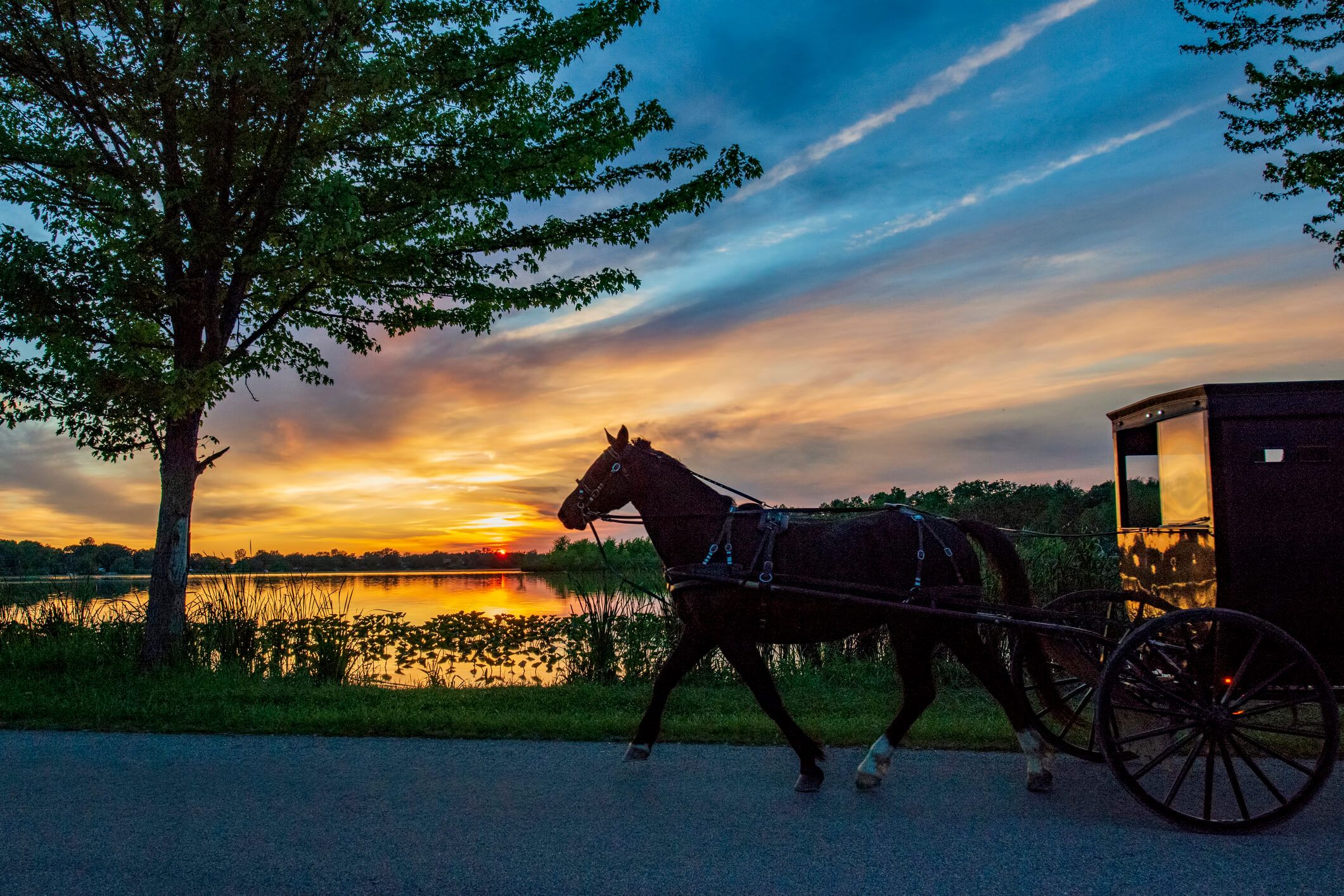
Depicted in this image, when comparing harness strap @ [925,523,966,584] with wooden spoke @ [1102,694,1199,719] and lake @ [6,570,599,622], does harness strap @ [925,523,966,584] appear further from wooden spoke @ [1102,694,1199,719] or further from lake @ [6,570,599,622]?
lake @ [6,570,599,622]

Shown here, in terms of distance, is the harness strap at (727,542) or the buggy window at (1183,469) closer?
the buggy window at (1183,469)

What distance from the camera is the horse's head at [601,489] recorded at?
552 cm

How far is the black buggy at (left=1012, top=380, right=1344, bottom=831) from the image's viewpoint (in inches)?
165

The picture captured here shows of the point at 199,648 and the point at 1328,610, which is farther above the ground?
the point at 1328,610

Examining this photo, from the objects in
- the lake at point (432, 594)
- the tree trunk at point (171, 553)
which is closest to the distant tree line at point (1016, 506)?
the lake at point (432, 594)

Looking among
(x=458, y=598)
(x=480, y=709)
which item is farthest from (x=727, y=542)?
(x=458, y=598)

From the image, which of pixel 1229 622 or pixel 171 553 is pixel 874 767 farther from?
pixel 171 553

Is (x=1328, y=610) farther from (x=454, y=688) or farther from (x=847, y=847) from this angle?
(x=454, y=688)

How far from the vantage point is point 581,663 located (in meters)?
9.17

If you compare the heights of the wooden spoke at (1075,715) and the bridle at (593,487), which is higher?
the bridle at (593,487)

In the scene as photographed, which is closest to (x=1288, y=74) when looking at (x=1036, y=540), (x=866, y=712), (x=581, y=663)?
(x=1036, y=540)

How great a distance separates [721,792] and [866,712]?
2.73 meters

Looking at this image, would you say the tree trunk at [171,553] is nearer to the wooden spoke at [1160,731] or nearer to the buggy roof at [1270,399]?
the wooden spoke at [1160,731]

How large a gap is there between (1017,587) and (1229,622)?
A: 122 centimetres
